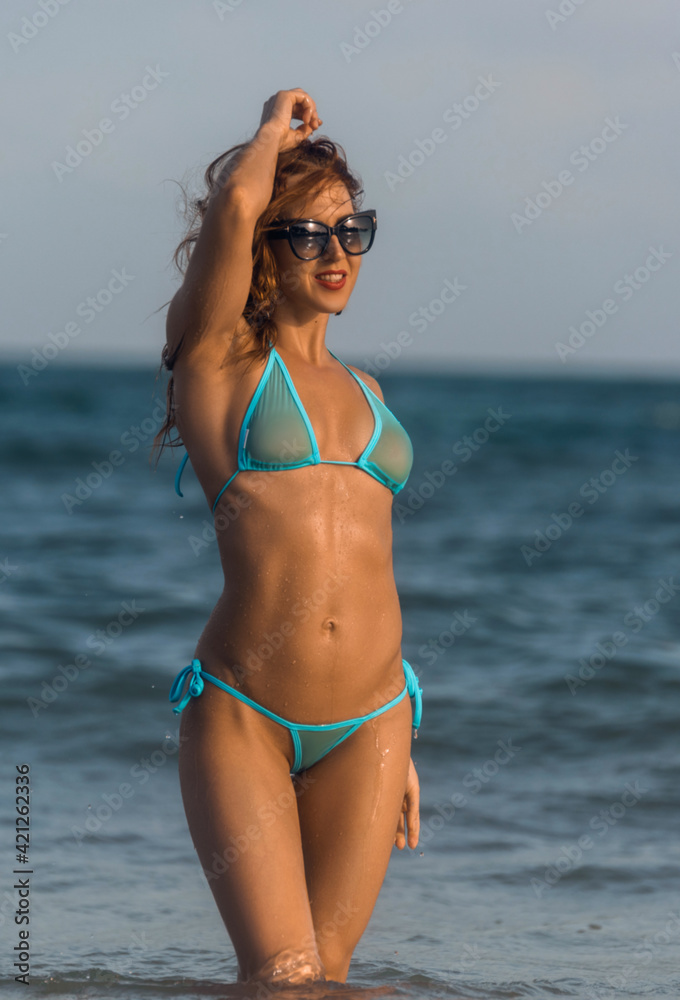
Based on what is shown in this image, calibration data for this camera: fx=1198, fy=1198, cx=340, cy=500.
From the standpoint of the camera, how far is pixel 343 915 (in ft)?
10.8

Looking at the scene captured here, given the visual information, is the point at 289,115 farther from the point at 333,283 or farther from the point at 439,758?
the point at 439,758

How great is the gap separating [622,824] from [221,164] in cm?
401

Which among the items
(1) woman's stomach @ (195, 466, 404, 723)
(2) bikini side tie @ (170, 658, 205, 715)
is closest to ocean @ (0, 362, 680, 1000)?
(1) woman's stomach @ (195, 466, 404, 723)

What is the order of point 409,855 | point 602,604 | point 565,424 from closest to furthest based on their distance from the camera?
point 409,855
point 602,604
point 565,424

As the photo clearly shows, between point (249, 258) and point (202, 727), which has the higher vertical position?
point (249, 258)

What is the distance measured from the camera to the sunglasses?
3.38 metres

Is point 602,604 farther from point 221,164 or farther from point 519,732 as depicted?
point 221,164

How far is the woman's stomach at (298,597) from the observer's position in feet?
10.6

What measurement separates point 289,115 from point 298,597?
54.3 inches

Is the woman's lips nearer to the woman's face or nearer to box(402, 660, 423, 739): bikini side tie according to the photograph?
the woman's face

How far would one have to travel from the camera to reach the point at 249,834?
10.1 ft

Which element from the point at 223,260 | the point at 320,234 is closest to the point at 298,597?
the point at 223,260

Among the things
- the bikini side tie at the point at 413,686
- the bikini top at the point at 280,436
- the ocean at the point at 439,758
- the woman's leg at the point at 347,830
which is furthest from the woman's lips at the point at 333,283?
the woman's leg at the point at 347,830

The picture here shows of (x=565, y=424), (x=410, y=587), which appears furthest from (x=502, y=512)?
(x=565, y=424)
